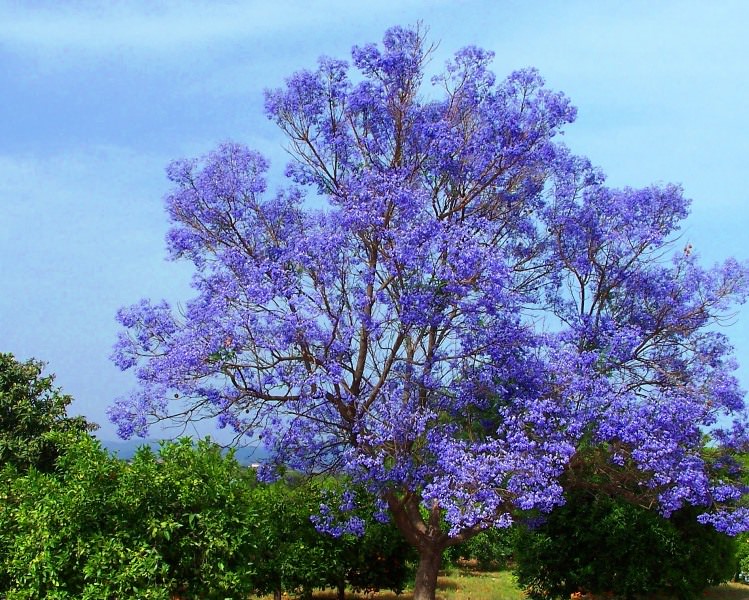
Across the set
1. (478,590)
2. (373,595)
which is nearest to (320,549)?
(373,595)

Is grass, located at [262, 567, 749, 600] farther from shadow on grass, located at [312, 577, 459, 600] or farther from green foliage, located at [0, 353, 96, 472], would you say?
green foliage, located at [0, 353, 96, 472]

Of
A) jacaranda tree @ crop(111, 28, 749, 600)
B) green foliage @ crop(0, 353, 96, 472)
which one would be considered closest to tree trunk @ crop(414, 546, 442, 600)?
jacaranda tree @ crop(111, 28, 749, 600)

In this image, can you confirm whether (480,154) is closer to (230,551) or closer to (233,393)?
(233,393)

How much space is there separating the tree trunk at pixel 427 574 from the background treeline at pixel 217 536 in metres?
1.24

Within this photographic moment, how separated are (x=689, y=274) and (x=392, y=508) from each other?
6.58m

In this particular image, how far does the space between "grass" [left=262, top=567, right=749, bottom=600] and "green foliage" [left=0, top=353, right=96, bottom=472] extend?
6.05 metres

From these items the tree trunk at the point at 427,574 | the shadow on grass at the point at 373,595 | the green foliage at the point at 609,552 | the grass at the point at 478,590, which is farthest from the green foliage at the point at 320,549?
the green foliage at the point at 609,552

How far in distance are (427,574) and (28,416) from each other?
806 cm

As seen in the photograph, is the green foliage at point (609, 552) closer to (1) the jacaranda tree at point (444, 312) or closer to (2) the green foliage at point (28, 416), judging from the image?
(1) the jacaranda tree at point (444, 312)

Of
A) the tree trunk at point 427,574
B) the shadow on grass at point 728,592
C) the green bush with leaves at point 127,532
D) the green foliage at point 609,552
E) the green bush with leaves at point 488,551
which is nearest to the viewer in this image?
the green bush with leaves at point 127,532

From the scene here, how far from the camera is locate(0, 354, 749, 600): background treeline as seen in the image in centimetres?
1159

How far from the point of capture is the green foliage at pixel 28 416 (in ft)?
55.7

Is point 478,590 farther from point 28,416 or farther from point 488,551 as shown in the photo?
point 28,416

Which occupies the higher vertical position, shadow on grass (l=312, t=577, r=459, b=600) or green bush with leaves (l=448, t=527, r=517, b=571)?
green bush with leaves (l=448, t=527, r=517, b=571)
